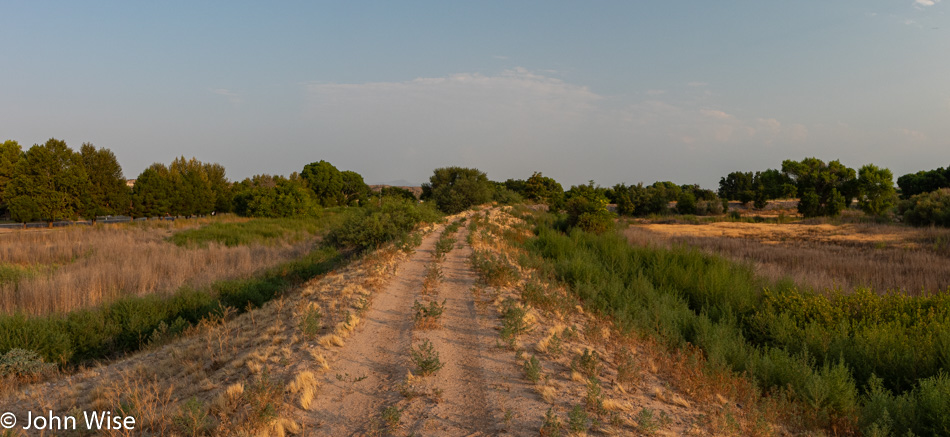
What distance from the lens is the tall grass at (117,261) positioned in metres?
11.3

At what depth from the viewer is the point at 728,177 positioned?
7875 cm

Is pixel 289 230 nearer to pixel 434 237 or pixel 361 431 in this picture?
pixel 434 237

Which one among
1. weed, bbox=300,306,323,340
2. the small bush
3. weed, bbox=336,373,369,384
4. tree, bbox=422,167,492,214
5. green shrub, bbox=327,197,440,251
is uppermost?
tree, bbox=422,167,492,214

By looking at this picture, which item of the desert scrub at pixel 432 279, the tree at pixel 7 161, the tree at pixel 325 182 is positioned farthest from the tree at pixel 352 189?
the desert scrub at pixel 432 279

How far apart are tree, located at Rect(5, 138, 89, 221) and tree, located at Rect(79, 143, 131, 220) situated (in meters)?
1.18

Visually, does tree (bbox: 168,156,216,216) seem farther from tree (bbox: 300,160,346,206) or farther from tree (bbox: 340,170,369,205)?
tree (bbox: 340,170,369,205)

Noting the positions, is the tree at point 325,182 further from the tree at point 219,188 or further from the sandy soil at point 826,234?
the sandy soil at point 826,234

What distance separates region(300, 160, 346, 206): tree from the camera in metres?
65.1

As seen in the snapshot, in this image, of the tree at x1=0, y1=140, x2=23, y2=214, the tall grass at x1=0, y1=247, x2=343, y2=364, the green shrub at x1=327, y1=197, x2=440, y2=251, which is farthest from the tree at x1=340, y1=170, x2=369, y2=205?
the tall grass at x1=0, y1=247, x2=343, y2=364

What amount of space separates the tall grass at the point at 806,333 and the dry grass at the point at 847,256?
6.34 feet

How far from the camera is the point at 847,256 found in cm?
1680

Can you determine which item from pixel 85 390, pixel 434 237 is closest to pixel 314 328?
pixel 85 390

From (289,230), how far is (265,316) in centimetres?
2477

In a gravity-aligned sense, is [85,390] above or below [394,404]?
below
